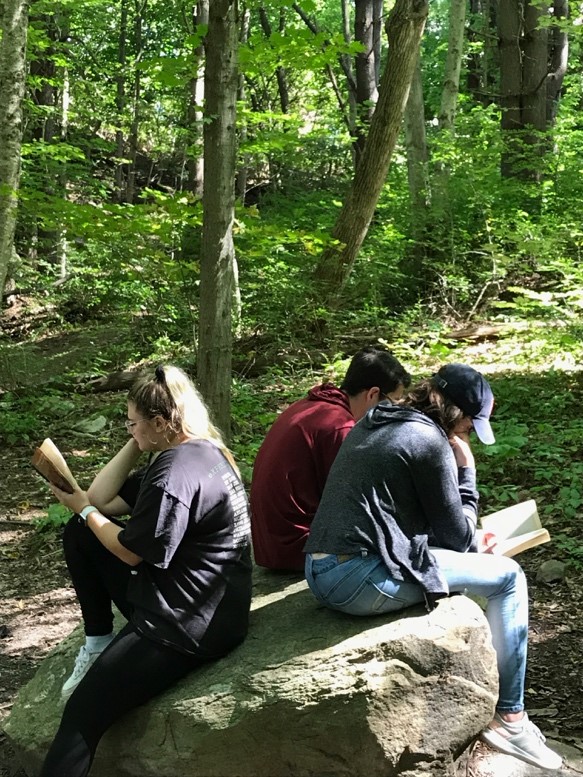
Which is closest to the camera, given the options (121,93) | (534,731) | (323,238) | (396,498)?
(396,498)

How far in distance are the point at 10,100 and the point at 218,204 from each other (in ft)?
10.9

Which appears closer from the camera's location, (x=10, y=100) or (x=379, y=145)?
(x=10, y=100)

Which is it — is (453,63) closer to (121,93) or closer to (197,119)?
(197,119)

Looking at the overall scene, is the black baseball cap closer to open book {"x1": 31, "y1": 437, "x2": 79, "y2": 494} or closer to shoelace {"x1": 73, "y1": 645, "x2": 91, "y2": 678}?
open book {"x1": 31, "y1": 437, "x2": 79, "y2": 494}

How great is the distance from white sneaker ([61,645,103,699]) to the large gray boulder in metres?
0.19

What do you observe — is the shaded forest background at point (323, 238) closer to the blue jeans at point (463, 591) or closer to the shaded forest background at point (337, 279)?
the shaded forest background at point (337, 279)

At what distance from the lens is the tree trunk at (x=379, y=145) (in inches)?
307

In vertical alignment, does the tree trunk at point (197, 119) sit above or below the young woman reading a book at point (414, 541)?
above

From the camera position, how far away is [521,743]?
2895mm

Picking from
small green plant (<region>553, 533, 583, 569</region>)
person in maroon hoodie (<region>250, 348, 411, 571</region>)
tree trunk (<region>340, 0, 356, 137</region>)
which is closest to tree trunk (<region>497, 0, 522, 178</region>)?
tree trunk (<region>340, 0, 356, 137</region>)

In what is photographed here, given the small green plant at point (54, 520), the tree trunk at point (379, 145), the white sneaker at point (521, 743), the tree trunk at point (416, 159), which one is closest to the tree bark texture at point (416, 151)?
the tree trunk at point (416, 159)

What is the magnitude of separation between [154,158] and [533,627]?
21.9 m

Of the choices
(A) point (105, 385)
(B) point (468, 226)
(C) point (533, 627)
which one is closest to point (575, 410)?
(C) point (533, 627)

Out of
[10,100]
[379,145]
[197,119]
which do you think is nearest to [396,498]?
[379,145]
